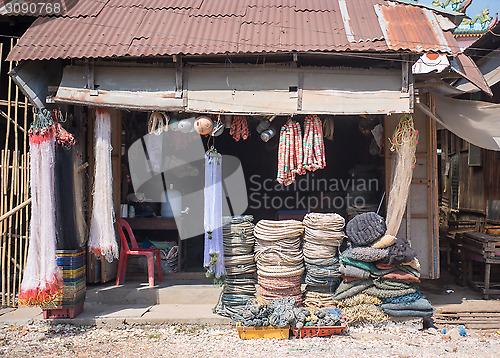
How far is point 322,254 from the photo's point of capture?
611 centimetres

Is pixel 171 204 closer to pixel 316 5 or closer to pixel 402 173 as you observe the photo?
pixel 402 173

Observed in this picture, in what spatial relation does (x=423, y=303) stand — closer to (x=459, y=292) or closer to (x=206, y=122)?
(x=459, y=292)

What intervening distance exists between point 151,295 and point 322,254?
281 centimetres

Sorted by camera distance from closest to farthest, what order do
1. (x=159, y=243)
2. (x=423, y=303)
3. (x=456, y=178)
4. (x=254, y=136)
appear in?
(x=423, y=303), (x=159, y=243), (x=254, y=136), (x=456, y=178)

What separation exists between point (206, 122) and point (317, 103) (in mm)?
1634

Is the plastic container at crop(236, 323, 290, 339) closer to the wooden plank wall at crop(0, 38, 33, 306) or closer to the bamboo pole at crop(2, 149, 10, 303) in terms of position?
the wooden plank wall at crop(0, 38, 33, 306)

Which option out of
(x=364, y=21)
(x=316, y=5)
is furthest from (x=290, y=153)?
(x=316, y=5)

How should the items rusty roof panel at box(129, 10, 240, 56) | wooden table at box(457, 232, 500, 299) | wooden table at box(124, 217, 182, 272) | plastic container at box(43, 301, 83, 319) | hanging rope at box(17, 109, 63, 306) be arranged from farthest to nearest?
wooden table at box(124, 217, 182, 272) < wooden table at box(457, 232, 500, 299) < plastic container at box(43, 301, 83, 319) < rusty roof panel at box(129, 10, 240, 56) < hanging rope at box(17, 109, 63, 306)

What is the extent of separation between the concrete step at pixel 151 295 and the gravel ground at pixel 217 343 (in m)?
0.71

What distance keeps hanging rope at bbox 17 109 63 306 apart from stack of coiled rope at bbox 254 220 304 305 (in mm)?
2873

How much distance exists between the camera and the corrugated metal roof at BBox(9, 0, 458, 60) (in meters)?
5.86

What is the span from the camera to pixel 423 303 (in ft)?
19.5

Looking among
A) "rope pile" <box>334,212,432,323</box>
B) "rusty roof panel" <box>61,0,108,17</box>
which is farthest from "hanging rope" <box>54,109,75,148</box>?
"rope pile" <box>334,212,432,323</box>

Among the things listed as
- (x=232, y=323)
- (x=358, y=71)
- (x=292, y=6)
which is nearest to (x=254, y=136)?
(x=292, y=6)
